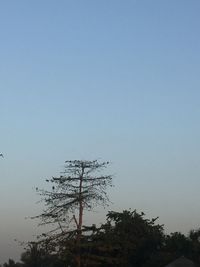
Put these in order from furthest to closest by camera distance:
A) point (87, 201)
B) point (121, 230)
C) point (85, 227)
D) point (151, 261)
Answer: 1. point (121, 230)
2. point (151, 261)
3. point (85, 227)
4. point (87, 201)

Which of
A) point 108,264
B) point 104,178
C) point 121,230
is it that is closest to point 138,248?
point 121,230

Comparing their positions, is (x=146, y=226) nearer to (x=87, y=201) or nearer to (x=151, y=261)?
(x=151, y=261)

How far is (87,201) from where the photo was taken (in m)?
43.1

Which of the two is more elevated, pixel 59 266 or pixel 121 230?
pixel 121 230

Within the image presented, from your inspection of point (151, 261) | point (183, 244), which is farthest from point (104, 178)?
point (183, 244)

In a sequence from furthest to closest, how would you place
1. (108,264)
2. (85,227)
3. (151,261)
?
1. (151,261)
2. (108,264)
3. (85,227)

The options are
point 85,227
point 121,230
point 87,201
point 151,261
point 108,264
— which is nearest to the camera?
point 87,201

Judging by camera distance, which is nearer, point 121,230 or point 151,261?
point 151,261

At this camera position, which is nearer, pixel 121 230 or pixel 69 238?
pixel 69 238

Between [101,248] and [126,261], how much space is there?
5.24 m

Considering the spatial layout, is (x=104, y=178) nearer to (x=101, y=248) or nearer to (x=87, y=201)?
(x=87, y=201)

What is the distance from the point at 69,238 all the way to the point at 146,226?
21.9m

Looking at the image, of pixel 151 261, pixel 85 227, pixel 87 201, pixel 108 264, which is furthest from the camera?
pixel 151 261

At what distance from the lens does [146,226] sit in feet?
212
